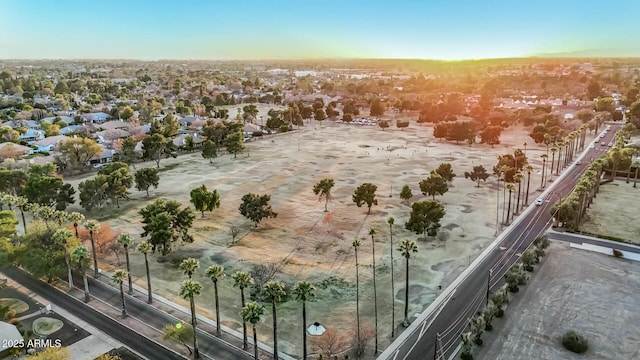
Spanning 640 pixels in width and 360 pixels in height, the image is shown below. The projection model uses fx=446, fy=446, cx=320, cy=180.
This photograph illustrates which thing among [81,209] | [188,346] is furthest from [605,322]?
[81,209]

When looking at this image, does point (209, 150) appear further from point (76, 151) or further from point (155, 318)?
point (155, 318)

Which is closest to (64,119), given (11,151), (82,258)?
(11,151)

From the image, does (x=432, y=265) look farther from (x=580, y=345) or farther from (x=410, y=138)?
(x=410, y=138)

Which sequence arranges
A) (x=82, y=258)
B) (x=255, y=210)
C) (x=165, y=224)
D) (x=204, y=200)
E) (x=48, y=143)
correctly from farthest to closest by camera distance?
(x=48, y=143) < (x=204, y=200) < (x=255, y=210) < (x=165, y=224) < (x=82, y=258)

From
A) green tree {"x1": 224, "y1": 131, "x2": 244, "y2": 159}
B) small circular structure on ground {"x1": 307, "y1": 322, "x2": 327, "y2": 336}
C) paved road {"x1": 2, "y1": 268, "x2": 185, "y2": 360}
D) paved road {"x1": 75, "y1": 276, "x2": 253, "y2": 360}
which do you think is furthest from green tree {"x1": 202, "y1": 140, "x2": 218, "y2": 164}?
small circular structure on ground {"x1": 307, "y1": 322, "x2": 327, "y2": 336}

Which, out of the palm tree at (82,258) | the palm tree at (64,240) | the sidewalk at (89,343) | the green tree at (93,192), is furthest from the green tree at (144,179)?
the sidewalk at (89,343)

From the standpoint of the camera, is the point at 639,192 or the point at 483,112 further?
the point at 483,112
